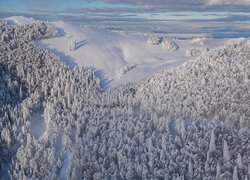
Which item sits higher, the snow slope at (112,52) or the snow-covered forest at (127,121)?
the snow slope at (112,52)

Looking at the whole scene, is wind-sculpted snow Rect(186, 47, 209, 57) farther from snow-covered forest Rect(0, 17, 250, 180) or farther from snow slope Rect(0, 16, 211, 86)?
snow-covered forest Rect(0, 17, 250, 180)

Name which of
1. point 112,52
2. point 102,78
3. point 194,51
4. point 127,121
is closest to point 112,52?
point 112,52

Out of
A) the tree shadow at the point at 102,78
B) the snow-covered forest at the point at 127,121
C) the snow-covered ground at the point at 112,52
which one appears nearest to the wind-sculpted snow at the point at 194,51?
the snow-covered ground at the point at 112,52

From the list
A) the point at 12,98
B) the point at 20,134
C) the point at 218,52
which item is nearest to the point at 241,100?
the point at 218,52

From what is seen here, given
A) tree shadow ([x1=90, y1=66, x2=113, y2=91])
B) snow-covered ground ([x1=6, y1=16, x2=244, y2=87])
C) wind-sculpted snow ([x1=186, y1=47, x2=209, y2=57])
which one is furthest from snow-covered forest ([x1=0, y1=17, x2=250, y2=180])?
wind-sculpted snow ([x1=186, y1=47, x2=209, y2=57])

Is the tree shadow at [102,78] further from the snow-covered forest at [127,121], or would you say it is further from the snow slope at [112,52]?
the snow-covered forest at [127,121]
